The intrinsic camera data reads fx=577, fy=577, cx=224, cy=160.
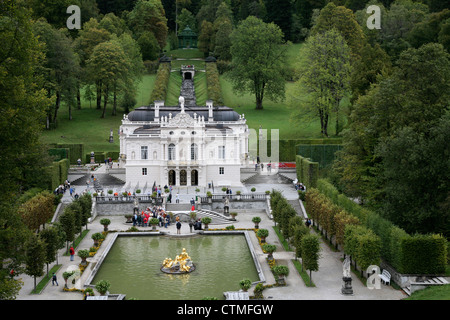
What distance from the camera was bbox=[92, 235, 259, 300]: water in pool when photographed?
3306cm

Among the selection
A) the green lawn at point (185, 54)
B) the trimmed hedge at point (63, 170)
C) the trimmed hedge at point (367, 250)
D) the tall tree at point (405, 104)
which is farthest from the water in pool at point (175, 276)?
the green lawn at point (185, 54)

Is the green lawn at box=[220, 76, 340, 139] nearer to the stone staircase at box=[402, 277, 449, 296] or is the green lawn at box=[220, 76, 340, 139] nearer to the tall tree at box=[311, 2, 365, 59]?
the tall tree at box=[311, 2, 365, 59]

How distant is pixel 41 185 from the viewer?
5788cm

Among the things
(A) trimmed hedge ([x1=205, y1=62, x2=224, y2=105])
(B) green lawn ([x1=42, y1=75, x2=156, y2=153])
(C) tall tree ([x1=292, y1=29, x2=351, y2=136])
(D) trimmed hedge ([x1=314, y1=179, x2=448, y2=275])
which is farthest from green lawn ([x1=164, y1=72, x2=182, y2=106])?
(D) trimmed hedge ([x1=314, y1=179, x2=448, y2=275])

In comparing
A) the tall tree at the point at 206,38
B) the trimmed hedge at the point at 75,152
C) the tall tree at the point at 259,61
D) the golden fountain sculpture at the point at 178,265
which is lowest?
the golden fountain sculpture at the point at 178,265

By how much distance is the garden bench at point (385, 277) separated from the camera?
111 ft

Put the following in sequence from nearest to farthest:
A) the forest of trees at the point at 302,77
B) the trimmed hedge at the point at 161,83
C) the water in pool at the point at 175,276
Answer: the forest of trees at the point at 302,77
the water in pool at the point at 175,276
the trimmed hedge at the point at 161,83

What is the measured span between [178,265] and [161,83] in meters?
71.0

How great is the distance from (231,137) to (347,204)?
73.5 ft

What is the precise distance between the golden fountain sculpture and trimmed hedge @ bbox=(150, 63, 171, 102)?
60.1m

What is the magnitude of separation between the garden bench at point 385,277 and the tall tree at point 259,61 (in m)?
62.4

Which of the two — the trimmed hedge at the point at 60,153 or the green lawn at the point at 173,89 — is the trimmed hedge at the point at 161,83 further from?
the trimmed hedge at the point at 60,153
